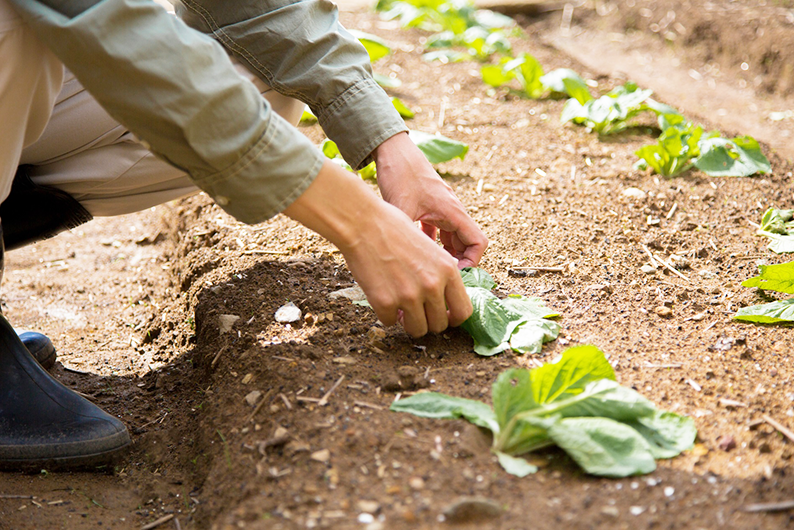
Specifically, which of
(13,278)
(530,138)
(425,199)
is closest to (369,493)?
(425,199)

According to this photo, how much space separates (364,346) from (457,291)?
0.97ft

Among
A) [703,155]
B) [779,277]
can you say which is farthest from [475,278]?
[703,155]

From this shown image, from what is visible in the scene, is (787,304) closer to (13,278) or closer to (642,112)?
(642,112)

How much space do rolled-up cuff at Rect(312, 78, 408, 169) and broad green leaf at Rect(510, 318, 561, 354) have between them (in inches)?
22.7

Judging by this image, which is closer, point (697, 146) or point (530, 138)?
point (697, 146)

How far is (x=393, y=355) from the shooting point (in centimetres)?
161

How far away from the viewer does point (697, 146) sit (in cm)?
269

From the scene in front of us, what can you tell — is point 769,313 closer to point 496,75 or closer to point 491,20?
point 496,75

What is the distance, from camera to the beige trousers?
1431 millimetres

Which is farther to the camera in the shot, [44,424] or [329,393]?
[44,424]

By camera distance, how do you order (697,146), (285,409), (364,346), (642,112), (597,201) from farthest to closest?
(642,112), (697,146), (597,201), (364,346), (285,409)

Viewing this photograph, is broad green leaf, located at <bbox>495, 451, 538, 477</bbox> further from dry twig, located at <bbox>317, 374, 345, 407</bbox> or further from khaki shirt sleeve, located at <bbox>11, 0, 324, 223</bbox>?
khaki shirt sleeve, located at <bbox>11, 0, 324, 223</bbox>

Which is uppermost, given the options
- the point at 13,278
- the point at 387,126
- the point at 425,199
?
the point at 387,126

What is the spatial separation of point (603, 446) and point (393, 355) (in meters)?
0.56
